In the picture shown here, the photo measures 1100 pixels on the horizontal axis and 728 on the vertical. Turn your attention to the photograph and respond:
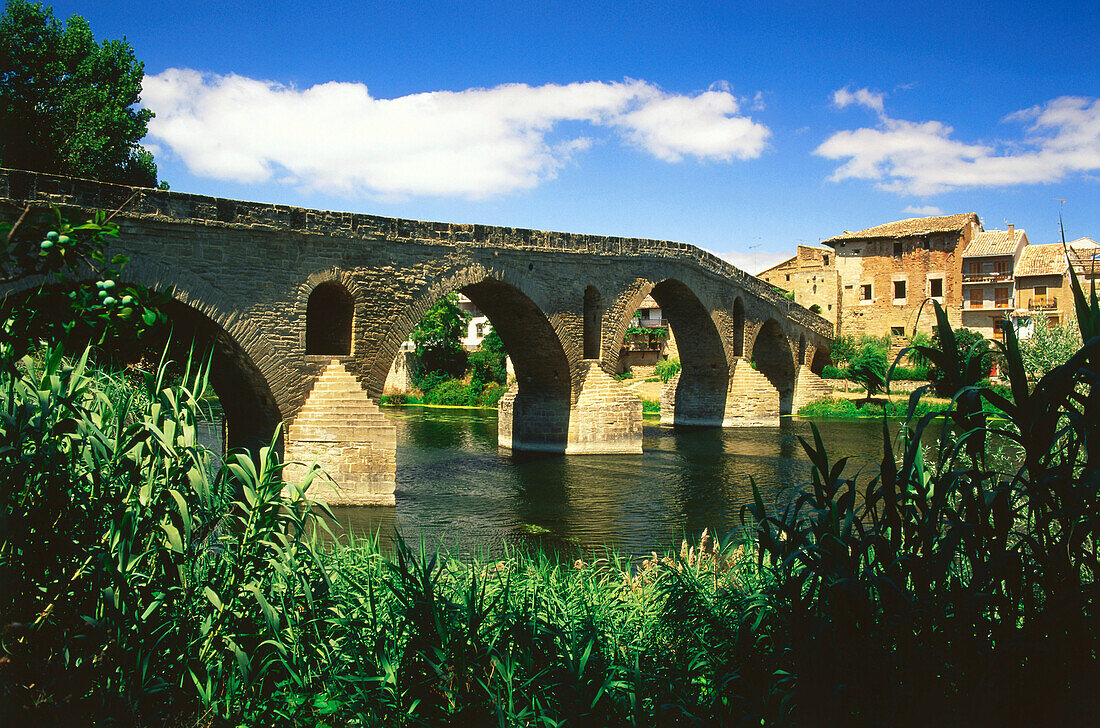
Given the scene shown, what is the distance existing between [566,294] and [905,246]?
2833 centimetres

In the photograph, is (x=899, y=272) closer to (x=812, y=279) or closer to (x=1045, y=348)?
(x=812, y=279)

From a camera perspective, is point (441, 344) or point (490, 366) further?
point (441, 344)

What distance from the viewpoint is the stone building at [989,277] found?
124 feet

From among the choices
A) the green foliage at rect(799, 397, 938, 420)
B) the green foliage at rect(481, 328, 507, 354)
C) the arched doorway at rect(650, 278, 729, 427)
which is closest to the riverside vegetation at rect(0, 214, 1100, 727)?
the arched doorway at rect(650, 278, 729, 427)

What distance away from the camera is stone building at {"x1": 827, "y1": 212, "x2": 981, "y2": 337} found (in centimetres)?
3921

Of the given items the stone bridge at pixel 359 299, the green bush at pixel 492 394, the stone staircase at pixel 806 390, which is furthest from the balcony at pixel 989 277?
the green bush at pixel 492 394

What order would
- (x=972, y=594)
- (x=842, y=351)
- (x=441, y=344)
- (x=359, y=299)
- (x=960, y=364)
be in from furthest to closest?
1. (x=441, y=344)
2. (x=842, y=351)
3. (x=359, y=299)
4. (x=960, y=364)
5. (x=972, y=594)

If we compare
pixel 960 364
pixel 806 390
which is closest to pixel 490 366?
pixel 806 390

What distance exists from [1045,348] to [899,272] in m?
30.3

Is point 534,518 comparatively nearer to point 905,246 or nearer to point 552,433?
point 552,433

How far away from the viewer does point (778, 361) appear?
106 feet

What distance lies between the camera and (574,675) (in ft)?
11.8

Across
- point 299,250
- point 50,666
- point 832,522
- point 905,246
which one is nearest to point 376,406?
point 299,250

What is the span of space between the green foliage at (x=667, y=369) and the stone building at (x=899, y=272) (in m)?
10.2
